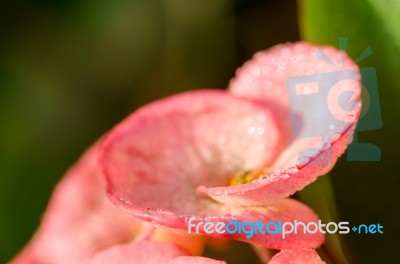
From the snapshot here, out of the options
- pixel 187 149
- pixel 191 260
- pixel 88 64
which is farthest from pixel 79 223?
pixel 88 64

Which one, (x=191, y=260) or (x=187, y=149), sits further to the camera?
(x=187, y=149)

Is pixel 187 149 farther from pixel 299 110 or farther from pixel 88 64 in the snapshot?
pixel 88 64

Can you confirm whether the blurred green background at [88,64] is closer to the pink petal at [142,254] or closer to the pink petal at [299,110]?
the pink petal at [299,110]

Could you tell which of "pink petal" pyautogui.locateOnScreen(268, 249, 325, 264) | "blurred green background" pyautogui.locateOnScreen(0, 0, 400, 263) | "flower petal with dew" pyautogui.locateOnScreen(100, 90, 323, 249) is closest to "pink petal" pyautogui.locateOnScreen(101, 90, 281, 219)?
"flower petal with dew" pyautogui.locateOnScreen(100, 90, 323, 249)

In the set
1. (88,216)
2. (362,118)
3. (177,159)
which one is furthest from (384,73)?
(88,216)

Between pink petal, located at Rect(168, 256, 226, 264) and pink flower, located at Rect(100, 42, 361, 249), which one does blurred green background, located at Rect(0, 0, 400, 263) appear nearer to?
pink flower, located at Rect(100, 42, 361, 249)

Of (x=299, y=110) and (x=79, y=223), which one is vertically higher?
(x=299, y=110)

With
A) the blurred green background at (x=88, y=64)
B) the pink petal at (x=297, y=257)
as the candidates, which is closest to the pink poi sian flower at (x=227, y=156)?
the pink petal at (x=297, y=257)
